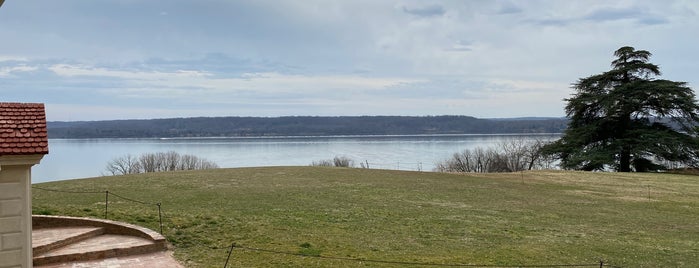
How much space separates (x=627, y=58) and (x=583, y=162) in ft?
36.9

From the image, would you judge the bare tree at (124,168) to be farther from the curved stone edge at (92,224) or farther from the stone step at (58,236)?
the stone step at (58,236)

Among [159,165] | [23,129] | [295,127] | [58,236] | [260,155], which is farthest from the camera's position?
[295,127]

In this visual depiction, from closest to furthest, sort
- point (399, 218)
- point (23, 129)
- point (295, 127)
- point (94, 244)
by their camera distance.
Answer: point (23, 129)
point (94, 244)
point (399, 218)
point (295, 127)

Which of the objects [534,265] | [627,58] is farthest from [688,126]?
[534,265]

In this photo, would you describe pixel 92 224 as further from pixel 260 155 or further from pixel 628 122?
pixel 260 155

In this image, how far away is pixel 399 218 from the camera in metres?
16.2

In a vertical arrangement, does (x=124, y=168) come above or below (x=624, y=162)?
below

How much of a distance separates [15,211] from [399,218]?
11246 millimetres

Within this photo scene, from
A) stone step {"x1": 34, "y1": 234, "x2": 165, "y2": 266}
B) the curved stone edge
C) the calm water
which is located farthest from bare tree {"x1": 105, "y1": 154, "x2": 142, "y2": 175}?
stone step {"x1": 34, "y1": 234, "x2": 165, "y2": 266}

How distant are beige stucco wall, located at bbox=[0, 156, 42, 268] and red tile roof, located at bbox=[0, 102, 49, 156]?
145 millimetres

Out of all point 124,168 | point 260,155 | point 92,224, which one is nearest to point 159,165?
point 124,168

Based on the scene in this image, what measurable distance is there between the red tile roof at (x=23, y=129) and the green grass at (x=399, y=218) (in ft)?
12.5

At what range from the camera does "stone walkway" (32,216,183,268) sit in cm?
995

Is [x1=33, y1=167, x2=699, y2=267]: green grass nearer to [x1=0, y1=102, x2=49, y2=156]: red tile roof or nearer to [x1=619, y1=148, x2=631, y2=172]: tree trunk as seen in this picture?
[x1=0, y1=102, x2=49, y2=156]: red tile roof
